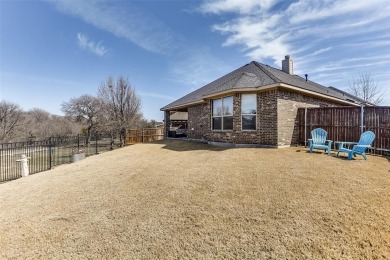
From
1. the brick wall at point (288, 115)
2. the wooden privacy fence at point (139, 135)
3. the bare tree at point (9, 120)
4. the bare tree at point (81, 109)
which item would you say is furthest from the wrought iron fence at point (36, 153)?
the bare tree at point (81, 109)

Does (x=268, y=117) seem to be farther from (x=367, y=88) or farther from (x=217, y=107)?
(x=367, y=88)

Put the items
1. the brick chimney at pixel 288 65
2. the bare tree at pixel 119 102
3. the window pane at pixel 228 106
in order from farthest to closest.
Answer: the bare tree at pixel 119 102 → the brick chimney at pixel 288 65 → the window pane at pixel 228 106

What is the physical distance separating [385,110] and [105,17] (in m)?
13.1

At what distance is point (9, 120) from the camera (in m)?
31.6

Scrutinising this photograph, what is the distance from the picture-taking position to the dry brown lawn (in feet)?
9.31

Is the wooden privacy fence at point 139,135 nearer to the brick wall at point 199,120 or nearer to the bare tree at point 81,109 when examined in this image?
the brick wall at point 199,120

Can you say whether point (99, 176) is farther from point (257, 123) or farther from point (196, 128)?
point (196, 128)

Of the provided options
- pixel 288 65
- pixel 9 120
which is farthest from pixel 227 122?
pixel 9 120

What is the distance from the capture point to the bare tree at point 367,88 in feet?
88.7

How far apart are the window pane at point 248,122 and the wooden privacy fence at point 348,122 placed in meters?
2.45

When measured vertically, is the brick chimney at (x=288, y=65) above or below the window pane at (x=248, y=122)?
above

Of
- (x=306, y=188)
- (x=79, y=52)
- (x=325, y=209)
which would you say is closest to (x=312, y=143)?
(x=306, y=188)

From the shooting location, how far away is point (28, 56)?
44.8 feet

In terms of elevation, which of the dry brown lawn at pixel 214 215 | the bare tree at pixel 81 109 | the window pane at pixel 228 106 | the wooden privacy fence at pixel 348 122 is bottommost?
the dry brown lawn at pixel 214 215
